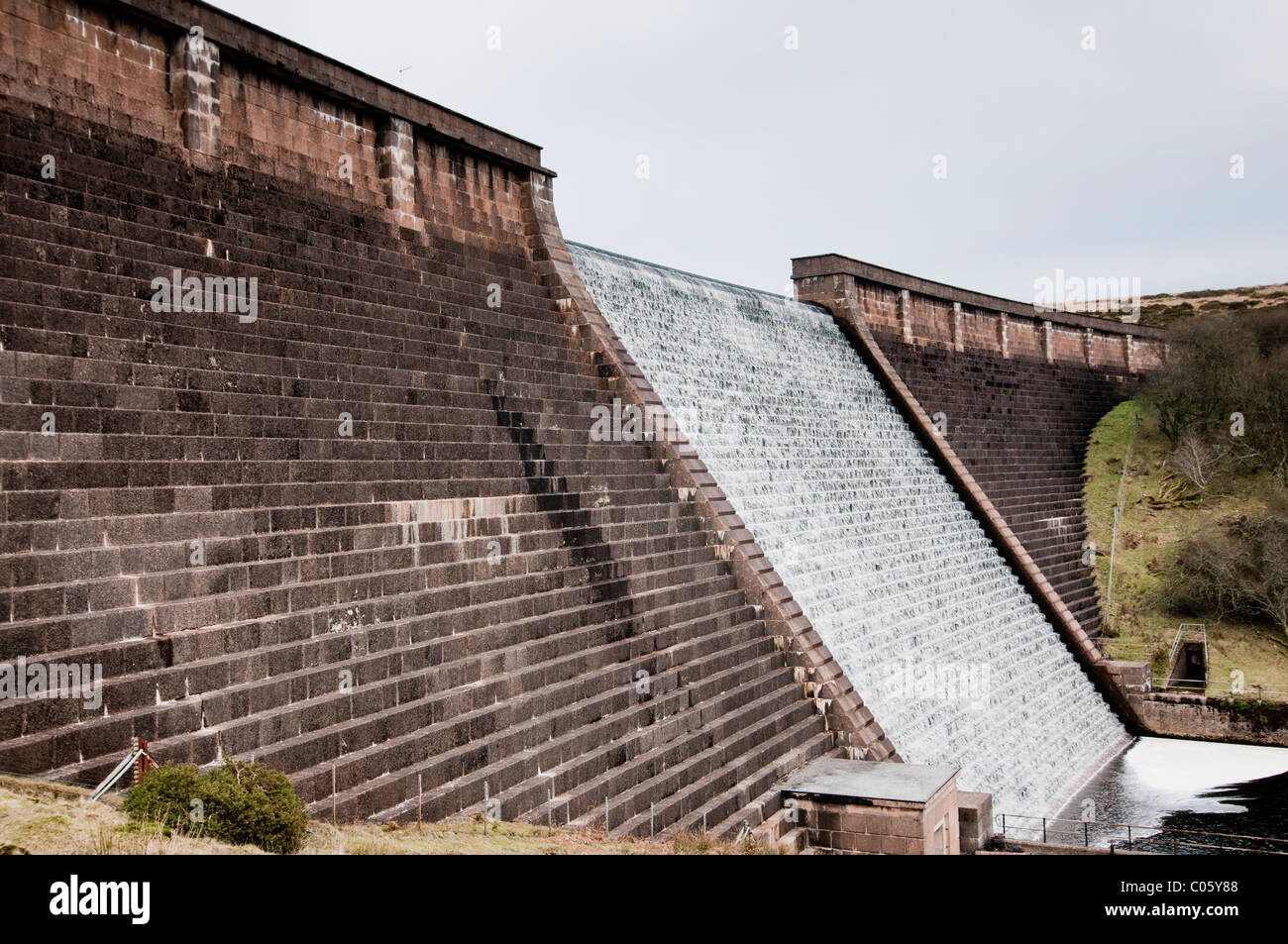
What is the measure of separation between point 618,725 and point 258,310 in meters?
5.60

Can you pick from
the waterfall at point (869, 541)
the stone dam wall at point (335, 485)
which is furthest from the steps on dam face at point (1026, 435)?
the stone dam wall at point (335, 485)

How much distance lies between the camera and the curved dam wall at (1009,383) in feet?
86.6

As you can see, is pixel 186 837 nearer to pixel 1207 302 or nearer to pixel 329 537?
pixel 329 537

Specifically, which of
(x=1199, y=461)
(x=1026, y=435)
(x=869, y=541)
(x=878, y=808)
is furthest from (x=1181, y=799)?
(x=1026, y=435)

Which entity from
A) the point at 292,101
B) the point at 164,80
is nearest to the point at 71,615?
the point at 164,80

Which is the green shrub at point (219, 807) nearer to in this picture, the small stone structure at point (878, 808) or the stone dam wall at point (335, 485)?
the stone dam wall at point (335, 485)

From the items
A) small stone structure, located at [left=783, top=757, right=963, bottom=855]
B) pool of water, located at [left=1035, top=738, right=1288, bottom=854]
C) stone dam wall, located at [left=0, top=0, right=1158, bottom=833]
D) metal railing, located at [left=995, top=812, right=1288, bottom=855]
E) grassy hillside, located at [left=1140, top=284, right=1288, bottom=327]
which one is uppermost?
grassy hillside, located at [left=1140, top=284, right=1288, bottom=327]

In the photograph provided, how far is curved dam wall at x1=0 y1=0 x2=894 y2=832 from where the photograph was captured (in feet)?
24.2

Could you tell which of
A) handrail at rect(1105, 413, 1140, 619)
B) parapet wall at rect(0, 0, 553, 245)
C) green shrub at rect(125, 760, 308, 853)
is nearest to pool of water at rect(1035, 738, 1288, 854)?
handrail at rect(1105, 413, 1140, 619)

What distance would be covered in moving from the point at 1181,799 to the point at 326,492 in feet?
48.8

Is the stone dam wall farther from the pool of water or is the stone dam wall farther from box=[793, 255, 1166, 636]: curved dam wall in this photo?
box=[793, 255, 1166, 636]: curved dam wall

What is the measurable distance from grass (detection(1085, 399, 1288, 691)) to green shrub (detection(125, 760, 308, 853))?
70.8 feet

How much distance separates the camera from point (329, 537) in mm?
9086

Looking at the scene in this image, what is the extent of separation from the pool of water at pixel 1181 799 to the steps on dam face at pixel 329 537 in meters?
5.27
